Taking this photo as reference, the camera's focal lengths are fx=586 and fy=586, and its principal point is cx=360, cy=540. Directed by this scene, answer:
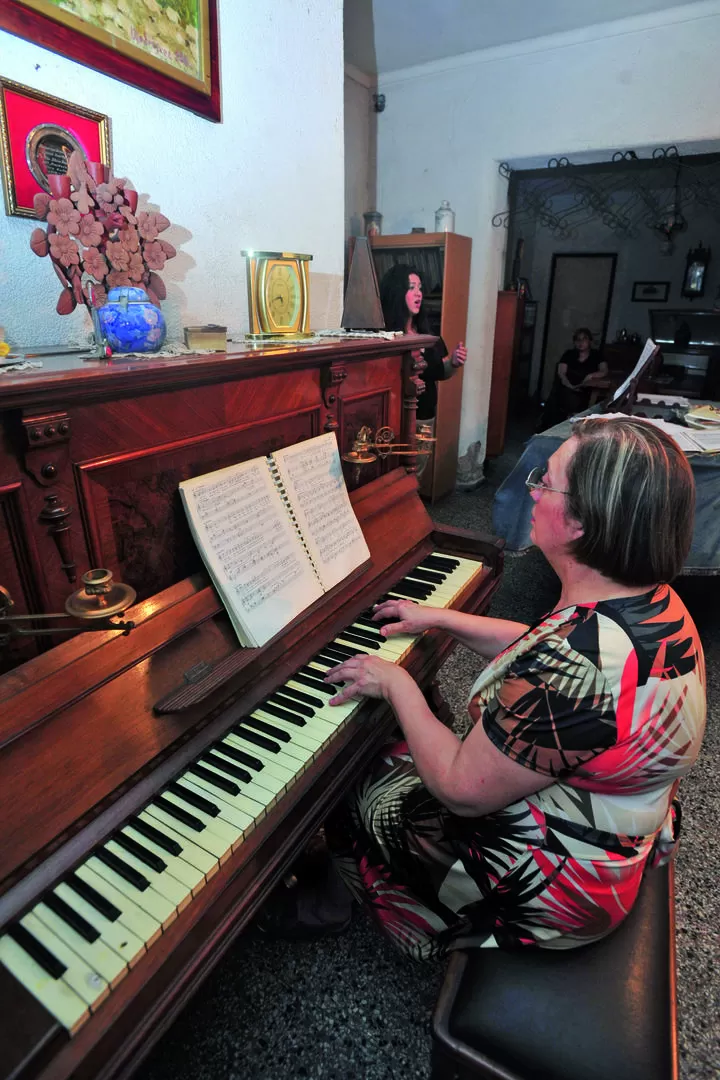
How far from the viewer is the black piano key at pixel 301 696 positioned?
119 centimetres

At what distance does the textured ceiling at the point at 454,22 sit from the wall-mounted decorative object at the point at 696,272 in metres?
4.38

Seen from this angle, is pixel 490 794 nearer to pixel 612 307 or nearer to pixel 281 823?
pixel 281 823

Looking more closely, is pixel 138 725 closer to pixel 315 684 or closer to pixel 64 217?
pixel 315 684

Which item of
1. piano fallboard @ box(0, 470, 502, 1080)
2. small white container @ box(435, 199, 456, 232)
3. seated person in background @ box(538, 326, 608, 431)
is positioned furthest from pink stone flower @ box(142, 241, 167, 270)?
seated person in background @ box(538, 326, 608, 431)

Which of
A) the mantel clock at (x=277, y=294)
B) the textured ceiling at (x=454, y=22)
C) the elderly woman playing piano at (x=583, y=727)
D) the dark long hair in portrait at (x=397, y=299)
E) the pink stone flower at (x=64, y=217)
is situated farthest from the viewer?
the dark long hair in portrait at (x=397, y=299)

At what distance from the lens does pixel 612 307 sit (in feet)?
27.1

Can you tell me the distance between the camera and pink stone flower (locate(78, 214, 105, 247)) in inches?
45.1

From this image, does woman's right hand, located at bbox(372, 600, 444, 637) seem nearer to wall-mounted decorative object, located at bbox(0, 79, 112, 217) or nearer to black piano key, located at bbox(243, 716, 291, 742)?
black piano key, located at bbox(243, 716, 291, 742)

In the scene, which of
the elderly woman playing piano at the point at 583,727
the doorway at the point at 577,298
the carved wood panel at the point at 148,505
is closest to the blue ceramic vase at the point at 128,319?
the carved wood panel at the point at 148,505

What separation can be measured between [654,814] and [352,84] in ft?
16.6

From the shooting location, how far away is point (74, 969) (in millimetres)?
716

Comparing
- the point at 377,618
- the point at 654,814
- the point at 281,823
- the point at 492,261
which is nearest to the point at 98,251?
the point at 377,618

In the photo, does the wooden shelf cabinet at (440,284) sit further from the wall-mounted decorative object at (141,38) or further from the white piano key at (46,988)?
the white piano key at (46,988)

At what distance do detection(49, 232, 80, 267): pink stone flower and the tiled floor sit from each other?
1.66m
